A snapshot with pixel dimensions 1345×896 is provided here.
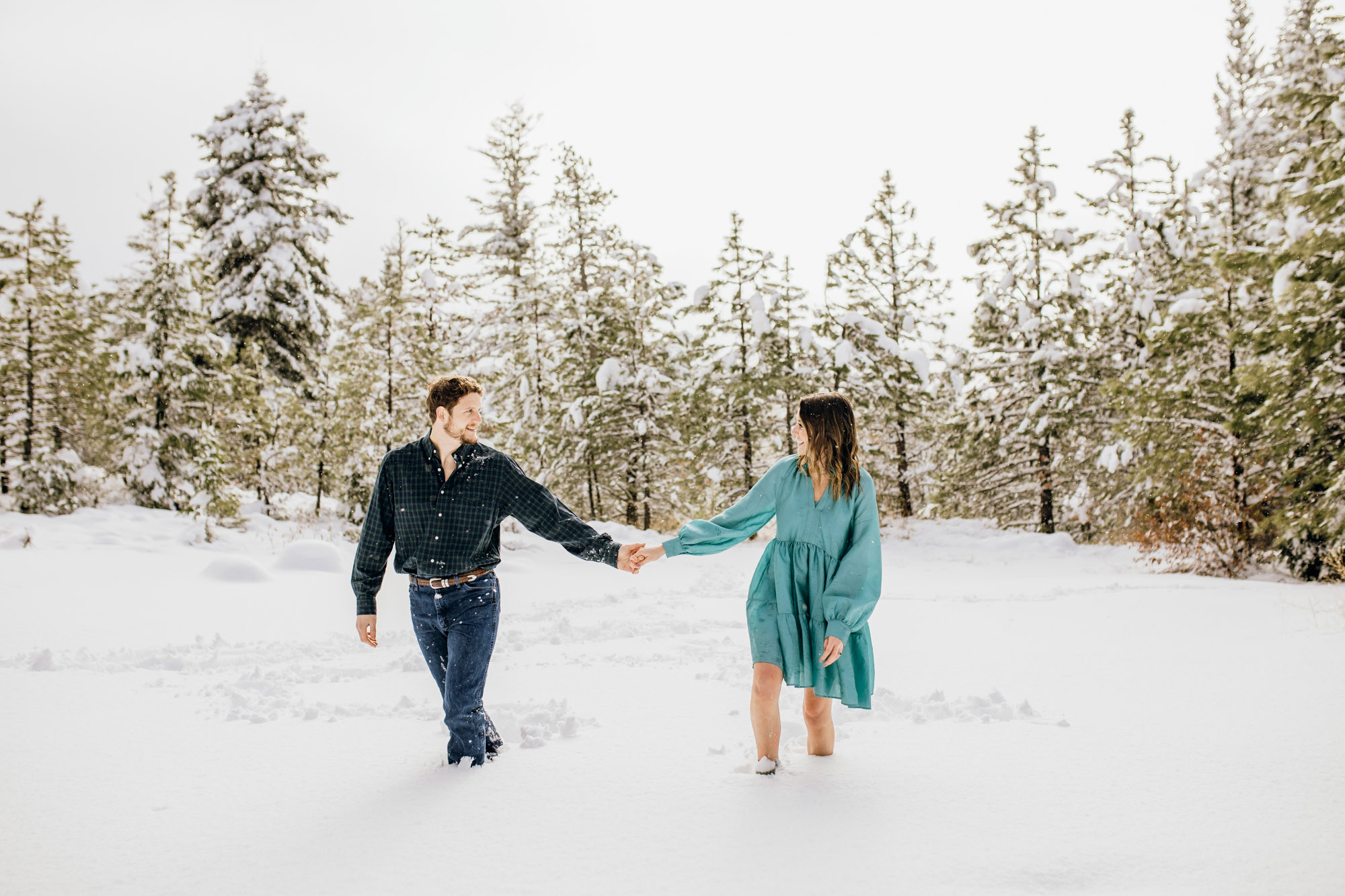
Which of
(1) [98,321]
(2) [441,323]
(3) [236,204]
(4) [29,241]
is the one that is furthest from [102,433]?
(2) [441,323]

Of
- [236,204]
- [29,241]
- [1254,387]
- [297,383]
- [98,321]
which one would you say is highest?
[236,204]

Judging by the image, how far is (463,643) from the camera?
3895 millimetres

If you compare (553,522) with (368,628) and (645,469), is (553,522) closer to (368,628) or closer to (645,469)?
(368,628)

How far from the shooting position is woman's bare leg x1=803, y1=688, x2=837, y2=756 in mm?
4039

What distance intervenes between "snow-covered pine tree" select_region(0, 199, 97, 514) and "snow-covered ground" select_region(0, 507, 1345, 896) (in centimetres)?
1200

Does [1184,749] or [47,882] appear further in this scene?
[1184,749]

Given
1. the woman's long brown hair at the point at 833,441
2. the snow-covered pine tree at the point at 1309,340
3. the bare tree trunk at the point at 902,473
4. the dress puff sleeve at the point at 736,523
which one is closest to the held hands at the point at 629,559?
the dress puff sleeve at the point at 736,523

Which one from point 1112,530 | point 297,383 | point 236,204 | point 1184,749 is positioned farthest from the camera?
point 297,383

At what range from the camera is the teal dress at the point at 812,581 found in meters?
3.75

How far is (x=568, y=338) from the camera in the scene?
1991 cm

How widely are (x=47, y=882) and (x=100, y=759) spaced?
5.18 ft

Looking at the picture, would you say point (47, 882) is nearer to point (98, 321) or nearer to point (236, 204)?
point (236, 204)

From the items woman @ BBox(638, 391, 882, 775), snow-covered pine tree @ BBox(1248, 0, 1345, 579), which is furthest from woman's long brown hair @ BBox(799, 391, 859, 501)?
snow-covered pine tree @ BBox(1248, 0, 1345, 579)

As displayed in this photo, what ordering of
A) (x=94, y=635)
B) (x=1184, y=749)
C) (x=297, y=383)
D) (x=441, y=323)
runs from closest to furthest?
1. (x=1184, y=749)
2. (x=94, y=635)
3. (x=297, y=383)
4. (x=441, y=323)
